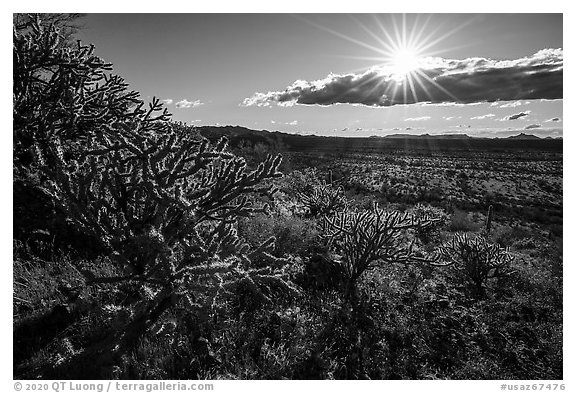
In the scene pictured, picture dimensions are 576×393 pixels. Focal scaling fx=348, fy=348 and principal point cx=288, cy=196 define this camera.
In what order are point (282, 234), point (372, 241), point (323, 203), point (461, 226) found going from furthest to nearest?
point (461, 226) → point (323, 203) → point (282, 234) → point (372, 241)

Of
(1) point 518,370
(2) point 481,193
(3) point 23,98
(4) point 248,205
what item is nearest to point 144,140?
(4) point 248,205

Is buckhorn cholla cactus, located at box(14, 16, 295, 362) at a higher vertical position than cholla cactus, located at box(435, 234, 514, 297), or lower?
higher

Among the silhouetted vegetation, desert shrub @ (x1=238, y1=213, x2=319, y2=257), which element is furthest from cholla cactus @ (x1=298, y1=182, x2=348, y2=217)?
the silhouetted vegetation

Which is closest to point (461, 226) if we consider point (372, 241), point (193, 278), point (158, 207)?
point (372, 241)

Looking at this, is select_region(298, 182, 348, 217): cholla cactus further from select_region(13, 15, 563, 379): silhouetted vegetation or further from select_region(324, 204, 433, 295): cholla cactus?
select_region(324, 204, 433, 295): cholla cactus

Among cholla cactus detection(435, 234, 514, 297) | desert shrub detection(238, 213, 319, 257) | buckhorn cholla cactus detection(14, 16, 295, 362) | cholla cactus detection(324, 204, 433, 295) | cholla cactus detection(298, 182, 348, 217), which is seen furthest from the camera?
cholla cactus detection(298, 182, 348, 217)

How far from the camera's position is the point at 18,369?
3389 mm

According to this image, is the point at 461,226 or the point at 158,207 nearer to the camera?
the point at 158,207

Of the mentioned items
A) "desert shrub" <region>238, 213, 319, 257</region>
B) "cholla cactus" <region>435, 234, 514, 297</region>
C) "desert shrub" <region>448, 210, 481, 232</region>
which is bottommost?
"desert shrub" <region>448, 210, 481, 232</region>

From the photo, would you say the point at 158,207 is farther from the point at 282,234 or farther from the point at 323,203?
the point at 323,203

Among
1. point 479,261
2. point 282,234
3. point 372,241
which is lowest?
point 479,261

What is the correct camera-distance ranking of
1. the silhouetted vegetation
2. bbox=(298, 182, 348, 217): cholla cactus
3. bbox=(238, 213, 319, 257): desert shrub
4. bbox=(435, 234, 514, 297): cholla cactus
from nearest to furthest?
the silhouetted vegetation → bbox=(238, 213, 319, 257): desert shrub → bbox=(435, 234, 514, 297): cholla cactus → bbox=(298, 182, 348, 217): cholla cactus

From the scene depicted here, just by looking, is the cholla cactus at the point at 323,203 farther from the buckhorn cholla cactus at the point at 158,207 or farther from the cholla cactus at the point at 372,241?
the buckhorn cholla cactus at the point at 158,207

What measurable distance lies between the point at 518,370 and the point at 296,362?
9.72ft
